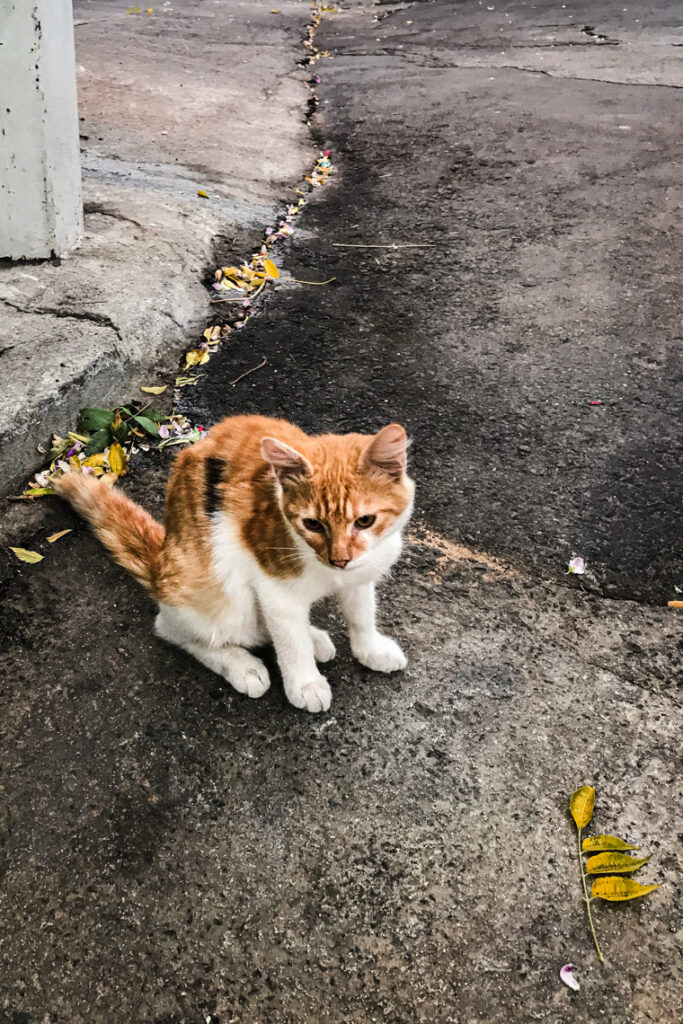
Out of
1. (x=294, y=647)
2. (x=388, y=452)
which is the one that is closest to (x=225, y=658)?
(x=294, y=647)

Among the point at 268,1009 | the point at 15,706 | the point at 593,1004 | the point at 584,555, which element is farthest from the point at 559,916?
the point at 15,706

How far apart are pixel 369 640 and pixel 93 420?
1550mm

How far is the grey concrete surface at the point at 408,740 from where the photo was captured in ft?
6.29

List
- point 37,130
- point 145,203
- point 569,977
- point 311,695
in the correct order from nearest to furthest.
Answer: point 569,977, point 311,695, point 37,130, point 145,203

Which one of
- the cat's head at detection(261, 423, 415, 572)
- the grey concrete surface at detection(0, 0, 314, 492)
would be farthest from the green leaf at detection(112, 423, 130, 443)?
the cat's head at detection(261, 423, 415, 572)

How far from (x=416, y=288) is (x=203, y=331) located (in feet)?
3.93

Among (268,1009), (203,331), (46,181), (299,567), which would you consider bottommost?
(268,1009)

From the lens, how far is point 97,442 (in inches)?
132

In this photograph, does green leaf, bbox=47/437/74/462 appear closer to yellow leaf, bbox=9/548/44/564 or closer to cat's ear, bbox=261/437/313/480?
yellow leaf, bbox=9/548/44/564

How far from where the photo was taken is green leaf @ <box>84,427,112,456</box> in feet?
10.9

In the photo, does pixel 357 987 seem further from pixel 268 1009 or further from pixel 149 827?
pixel 149 827

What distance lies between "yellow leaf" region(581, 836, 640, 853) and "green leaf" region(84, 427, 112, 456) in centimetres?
223

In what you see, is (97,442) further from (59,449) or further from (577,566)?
(577,566)

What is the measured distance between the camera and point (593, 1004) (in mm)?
1854
